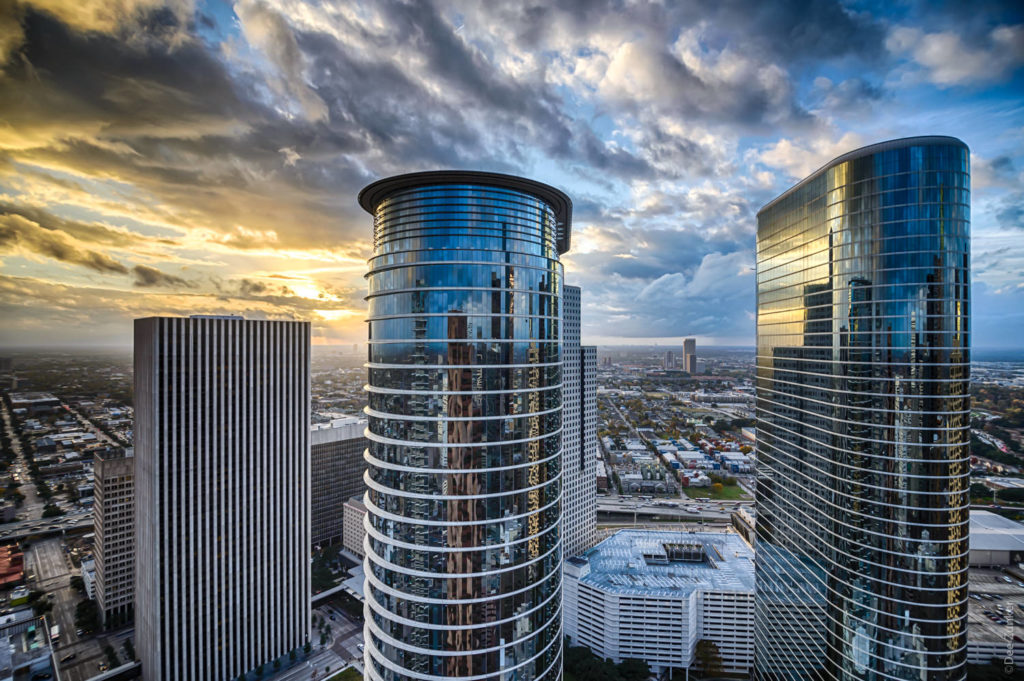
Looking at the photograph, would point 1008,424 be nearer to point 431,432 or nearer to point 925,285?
point 925,285

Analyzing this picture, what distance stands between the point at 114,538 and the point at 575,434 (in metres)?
73.9

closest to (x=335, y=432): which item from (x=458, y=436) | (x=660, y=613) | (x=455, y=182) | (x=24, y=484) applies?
(x=24, y=484)

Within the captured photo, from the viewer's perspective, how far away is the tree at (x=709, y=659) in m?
60.4

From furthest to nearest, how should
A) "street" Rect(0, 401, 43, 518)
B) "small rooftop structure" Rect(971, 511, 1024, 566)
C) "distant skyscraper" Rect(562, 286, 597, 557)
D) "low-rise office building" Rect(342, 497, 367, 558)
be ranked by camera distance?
1. "street" Rect(0, 401, 43, 518)
2. "low-rise office building" Rect(342, 497, 367, 558)
3. "small rooftop structure" Rect(971, 511, 1024, 566)
4. "distant skyscraper" Rect(562, 286, 597, 557)

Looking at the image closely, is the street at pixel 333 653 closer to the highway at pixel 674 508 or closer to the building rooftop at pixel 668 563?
the building rooftop at pixel 668 563

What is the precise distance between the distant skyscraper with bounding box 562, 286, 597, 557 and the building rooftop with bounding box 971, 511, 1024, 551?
7170cm

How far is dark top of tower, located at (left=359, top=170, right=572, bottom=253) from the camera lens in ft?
90.2

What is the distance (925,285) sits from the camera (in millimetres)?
32688

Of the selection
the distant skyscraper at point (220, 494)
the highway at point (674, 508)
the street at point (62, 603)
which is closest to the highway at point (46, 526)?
the street at point (62, 603)

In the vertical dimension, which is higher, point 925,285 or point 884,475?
point 925,285

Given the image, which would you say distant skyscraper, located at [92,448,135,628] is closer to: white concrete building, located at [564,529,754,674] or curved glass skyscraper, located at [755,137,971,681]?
white concrete building, located at [564,529,754,674]

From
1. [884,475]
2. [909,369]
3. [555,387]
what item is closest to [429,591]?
[555,387]

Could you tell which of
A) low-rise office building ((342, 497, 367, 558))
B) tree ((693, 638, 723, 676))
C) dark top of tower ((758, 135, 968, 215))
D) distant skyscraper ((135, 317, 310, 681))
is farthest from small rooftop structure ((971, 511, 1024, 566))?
distant skyscraper ((135, 317, 310, 681))

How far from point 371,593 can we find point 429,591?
17.0 ft
